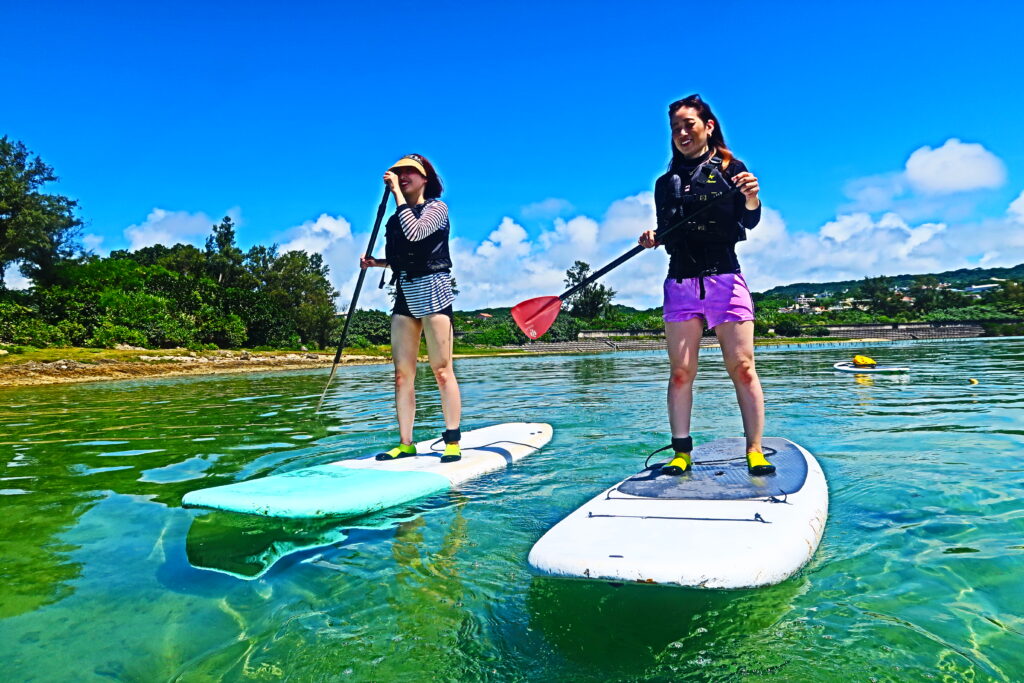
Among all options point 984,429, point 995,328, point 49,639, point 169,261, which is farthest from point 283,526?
point 995,328

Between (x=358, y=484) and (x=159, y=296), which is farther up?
(x=159, y=296)

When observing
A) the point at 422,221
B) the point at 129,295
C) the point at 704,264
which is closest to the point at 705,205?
the point at 704,264

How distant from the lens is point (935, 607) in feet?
7.31

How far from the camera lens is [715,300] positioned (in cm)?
379

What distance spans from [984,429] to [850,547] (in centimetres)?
413

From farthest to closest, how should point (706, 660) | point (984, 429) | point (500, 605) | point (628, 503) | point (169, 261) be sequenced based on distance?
1. point (169, 261)
2. point (984, 429)
3. point (628, 503)
4. point (500, 605)
5. point (706, 660)

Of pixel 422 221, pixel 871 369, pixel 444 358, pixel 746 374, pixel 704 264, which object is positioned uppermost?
pixel 422 221

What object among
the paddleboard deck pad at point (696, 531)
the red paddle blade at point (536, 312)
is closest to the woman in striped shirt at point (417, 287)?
the red paddle blade at point (536, 312)

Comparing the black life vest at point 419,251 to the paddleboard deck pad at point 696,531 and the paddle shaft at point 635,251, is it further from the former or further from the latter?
the paddleboard deck pad at point 696,531

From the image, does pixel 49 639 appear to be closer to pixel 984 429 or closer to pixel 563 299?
pixel 563 299

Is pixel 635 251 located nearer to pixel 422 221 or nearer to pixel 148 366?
pixel 422 221

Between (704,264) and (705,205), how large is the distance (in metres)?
0.37

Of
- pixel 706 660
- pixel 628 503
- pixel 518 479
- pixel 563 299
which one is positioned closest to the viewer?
pixel 706 660

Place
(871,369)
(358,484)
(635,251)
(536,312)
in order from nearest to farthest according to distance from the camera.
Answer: (358,484) < (635,251) < (536,312) < (871,369)
